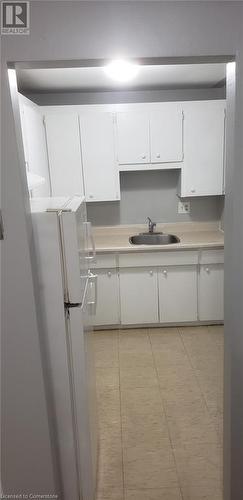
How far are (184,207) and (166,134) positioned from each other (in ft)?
2.85

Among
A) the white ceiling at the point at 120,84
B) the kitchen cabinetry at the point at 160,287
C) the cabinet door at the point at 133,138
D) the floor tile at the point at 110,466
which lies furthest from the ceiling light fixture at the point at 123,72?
the floor tile at the point at 110,466

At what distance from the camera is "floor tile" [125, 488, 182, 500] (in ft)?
5.95

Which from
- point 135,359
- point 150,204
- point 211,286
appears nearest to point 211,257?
point 211,286

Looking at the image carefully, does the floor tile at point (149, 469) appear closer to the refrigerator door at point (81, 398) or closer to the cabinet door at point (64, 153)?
the refrigerator door at point (81, 398)

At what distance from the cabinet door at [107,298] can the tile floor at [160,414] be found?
174mm

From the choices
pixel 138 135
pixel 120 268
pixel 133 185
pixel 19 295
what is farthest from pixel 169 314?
pixel 19 295

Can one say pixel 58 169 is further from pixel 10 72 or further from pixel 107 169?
pixel 10 72

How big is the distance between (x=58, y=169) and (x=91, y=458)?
2523mm

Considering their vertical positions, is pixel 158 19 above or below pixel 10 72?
above

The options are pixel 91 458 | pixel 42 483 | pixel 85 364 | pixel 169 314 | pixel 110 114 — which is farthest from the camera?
pixel 169 314

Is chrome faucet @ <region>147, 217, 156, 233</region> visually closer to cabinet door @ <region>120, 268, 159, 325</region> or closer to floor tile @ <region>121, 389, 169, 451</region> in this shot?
cabinet door @ <region>120, 268, 159, 325</region>

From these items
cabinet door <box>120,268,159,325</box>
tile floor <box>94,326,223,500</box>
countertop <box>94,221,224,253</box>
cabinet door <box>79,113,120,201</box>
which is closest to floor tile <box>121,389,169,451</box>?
tile floor <box>94,326,223,500</box>

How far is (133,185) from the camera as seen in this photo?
3852 mm

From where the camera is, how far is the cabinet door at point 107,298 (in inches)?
135
